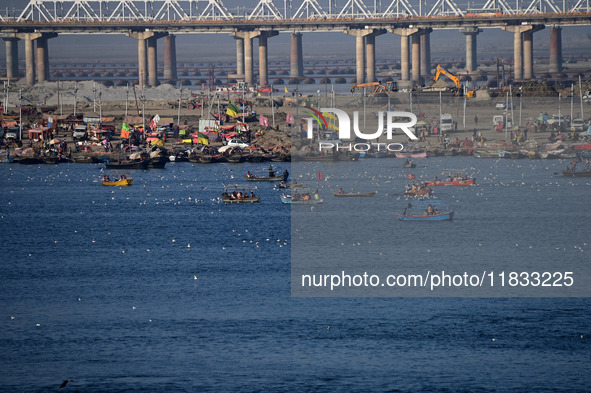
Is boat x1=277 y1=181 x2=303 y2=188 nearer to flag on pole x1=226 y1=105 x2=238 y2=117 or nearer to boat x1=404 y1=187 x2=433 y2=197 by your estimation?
boat x1=404 y1=187 x2=433 y2=197

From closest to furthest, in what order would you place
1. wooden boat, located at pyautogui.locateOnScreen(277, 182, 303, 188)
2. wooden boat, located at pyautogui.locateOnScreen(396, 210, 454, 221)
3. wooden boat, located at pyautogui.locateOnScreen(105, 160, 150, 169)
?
wooden boat, located at pyautogui.locateOnScreen(396, 210, 454, 221) < wooden boat, located at pyautogui.locateOnScreen(277, 182, 303, 188) < wooden boat, located at pyautogui.locateOnScreen(105, 160, 150, 169)

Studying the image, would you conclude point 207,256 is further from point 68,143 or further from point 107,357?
point 68,143

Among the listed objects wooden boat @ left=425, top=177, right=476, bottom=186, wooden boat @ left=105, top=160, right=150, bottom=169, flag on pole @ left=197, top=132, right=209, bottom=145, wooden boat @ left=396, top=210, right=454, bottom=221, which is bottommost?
wooden boat @ left=396, top=210, right=454, bottom=221

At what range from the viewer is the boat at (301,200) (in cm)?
9838

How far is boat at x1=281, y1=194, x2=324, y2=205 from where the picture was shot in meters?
98.4

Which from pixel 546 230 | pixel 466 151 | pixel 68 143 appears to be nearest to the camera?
pixel 546 230

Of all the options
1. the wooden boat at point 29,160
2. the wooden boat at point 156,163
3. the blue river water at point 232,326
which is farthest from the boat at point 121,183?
the blue river water at point 232,326

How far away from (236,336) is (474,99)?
119 m

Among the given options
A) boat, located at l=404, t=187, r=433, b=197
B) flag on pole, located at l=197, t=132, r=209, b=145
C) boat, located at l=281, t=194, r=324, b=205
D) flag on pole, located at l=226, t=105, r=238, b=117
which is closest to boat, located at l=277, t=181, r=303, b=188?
boat, located at l=281, t=194, r=324, b=205

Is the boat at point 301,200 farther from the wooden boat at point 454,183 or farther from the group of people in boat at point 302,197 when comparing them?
the wooden boat at point 454,183

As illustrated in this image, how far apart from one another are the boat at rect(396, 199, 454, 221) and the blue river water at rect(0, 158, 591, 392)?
1.35 m

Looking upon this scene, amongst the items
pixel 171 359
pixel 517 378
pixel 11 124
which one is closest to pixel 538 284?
pixel 517 378

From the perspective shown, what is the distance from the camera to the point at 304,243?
81.0 meters

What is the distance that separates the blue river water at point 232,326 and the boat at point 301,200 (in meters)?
8.67
